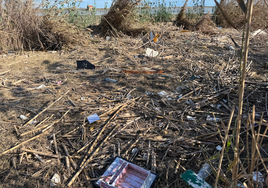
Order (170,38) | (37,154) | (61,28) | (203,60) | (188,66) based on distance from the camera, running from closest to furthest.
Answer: (37,154), (188,66), (203,60), (61,28), (170,38)

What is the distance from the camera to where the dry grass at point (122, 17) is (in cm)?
664

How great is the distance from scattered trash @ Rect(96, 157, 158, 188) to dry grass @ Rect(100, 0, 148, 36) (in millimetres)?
5287

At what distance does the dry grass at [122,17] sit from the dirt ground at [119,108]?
1.98 meters

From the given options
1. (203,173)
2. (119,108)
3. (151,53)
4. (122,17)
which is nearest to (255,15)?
(122,17)

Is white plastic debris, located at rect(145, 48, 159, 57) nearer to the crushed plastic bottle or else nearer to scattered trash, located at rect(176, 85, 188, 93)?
scattered trash, located at rect(176, 85, 188, 93)

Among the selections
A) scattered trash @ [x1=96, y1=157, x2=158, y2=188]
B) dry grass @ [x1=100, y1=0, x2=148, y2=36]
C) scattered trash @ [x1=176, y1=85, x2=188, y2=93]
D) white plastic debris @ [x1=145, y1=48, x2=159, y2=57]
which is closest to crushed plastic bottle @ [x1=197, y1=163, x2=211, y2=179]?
scattered trash @ [x1=96, y1=157, x2=158, y2=188]

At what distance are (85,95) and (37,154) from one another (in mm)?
1302

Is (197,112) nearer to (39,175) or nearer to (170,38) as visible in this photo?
(39,175)

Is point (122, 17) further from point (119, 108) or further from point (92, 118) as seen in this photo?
point (92, 118)

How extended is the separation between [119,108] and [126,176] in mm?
1128

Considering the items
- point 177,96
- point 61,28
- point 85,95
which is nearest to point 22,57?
point 61,28

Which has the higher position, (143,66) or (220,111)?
(143,66)

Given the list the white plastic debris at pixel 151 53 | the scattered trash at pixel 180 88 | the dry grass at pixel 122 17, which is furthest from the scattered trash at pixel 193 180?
the dry grass at pixel 122 17

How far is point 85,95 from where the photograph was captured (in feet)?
10.7
